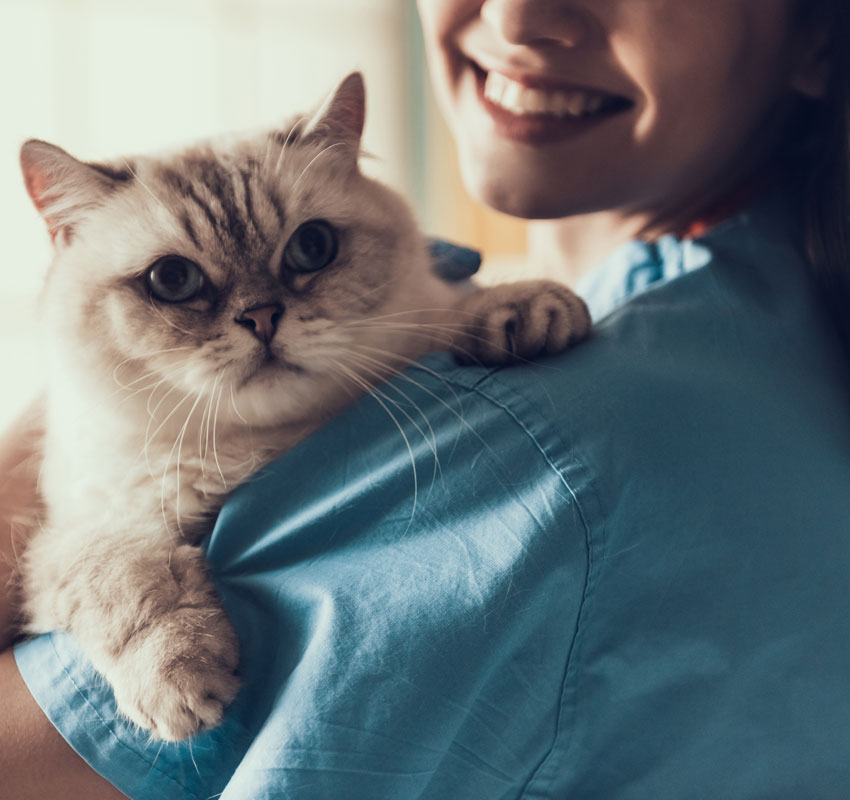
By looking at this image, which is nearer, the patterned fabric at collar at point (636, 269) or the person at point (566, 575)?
the person at point (566, 575)

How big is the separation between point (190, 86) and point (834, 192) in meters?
3.43

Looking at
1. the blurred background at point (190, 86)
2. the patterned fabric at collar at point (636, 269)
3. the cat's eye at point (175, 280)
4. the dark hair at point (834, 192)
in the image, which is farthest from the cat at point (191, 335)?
the blurred background at point (190, 86)

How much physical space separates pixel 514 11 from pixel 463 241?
3543 millimetres

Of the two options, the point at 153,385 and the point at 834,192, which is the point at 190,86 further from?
Answer: the point at 834,192

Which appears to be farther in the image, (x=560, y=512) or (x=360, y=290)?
(x=360, y=290)

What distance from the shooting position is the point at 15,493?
1223 millimetres

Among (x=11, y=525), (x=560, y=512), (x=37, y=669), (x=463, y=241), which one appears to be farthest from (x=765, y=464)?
(x=463, y=241)

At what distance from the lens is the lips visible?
113 centimetres

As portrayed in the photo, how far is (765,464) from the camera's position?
860mm

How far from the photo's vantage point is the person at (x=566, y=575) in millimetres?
750

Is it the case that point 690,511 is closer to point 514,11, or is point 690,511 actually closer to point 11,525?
point 514,11

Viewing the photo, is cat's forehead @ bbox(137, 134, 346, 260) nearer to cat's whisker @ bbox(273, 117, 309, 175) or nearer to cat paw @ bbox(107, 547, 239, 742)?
cat's whisker @ bbox(273, 117, 309, 175)

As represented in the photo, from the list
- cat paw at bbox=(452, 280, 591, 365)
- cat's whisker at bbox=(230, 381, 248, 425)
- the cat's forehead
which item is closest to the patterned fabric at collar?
cat paw at bbox=(452, 280, 591, 365)

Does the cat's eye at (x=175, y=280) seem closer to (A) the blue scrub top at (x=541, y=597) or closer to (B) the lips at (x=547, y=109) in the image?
(A) the blue scrub top at (x=541, y=597)
